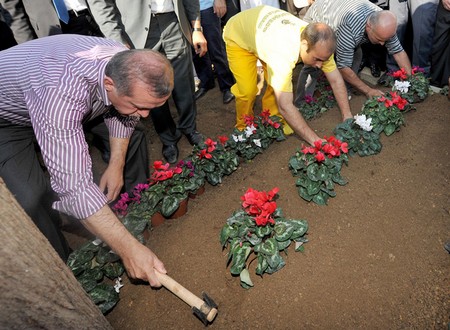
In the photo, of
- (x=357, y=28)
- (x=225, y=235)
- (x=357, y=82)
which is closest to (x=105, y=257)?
(x=225, y=235)

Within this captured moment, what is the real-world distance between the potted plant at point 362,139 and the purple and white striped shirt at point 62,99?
2.16 meters

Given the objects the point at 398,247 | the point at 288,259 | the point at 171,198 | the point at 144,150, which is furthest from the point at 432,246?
the point at 144,150

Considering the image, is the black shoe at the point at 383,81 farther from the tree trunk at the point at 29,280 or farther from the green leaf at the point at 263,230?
the tree trunk at the point at 29,280

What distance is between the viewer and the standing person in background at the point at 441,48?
13.6 ft

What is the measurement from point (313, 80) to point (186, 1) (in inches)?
71.6

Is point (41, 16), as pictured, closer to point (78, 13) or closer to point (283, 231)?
point (78, 13)

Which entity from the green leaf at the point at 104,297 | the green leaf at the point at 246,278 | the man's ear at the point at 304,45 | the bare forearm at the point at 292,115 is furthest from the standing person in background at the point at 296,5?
the green leaf at the point at 104,297

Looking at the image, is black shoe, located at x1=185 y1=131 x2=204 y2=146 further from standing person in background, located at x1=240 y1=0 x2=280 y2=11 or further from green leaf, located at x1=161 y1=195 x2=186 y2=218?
standing person in background, located at x1=240 y1=0 x2=280 y2=11

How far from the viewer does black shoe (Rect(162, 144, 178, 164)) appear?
406 centimetres

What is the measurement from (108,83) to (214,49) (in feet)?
10.9

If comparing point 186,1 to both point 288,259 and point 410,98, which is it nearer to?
point 410,98

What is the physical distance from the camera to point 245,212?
2580mm

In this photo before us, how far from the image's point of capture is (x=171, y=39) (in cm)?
365

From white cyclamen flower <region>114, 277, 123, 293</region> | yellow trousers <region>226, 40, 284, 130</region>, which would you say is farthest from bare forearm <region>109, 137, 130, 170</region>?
yellow trousers <region>226, 40, 284, 130</region>
